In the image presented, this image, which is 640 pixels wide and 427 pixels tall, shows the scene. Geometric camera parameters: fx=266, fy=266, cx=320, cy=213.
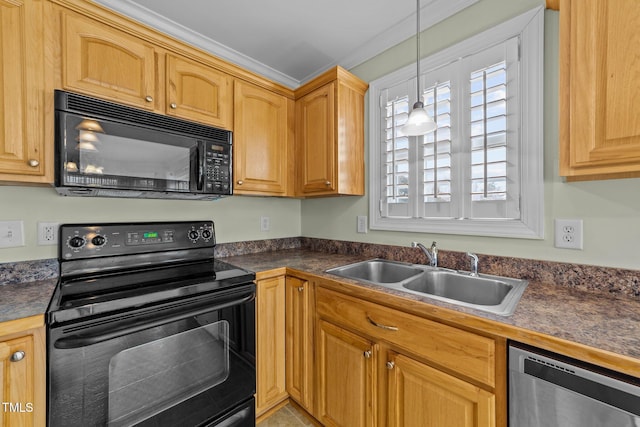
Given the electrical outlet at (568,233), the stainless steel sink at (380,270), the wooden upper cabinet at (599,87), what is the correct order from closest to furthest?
1. the wooden upper cabinet at (599,87)
2. the electrical outlet at (568,233)
3. the stainless steel sink at (380,270)

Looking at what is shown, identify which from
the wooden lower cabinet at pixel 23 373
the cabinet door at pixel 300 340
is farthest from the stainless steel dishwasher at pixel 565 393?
the wooden lower cabinet at pixel 23 373

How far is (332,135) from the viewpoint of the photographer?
184cm

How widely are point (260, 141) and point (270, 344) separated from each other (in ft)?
4.50

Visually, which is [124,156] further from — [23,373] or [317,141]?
[317,141]

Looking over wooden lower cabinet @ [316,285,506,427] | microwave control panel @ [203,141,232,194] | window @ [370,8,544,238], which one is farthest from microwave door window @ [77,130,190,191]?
window @ [370,8,544,238]

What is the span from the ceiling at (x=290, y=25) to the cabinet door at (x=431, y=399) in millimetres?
1909

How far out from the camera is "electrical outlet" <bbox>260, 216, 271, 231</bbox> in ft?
7.62

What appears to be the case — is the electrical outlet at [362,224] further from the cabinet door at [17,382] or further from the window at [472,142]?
the cabinet door at [17,382]

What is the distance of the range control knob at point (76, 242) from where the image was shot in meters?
1.43

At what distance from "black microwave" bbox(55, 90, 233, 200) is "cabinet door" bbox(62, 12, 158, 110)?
9 centimetres

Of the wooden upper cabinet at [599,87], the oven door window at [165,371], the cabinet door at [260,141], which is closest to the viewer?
the wooden upper cabinet at [599,87]

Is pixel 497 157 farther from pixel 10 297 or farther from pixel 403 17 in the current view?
pixel 10 297

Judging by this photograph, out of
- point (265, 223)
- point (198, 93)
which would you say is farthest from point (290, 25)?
point (265, 223)

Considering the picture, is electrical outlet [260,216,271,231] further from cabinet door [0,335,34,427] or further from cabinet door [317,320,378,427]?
cabinet door [0,335,34,427]
